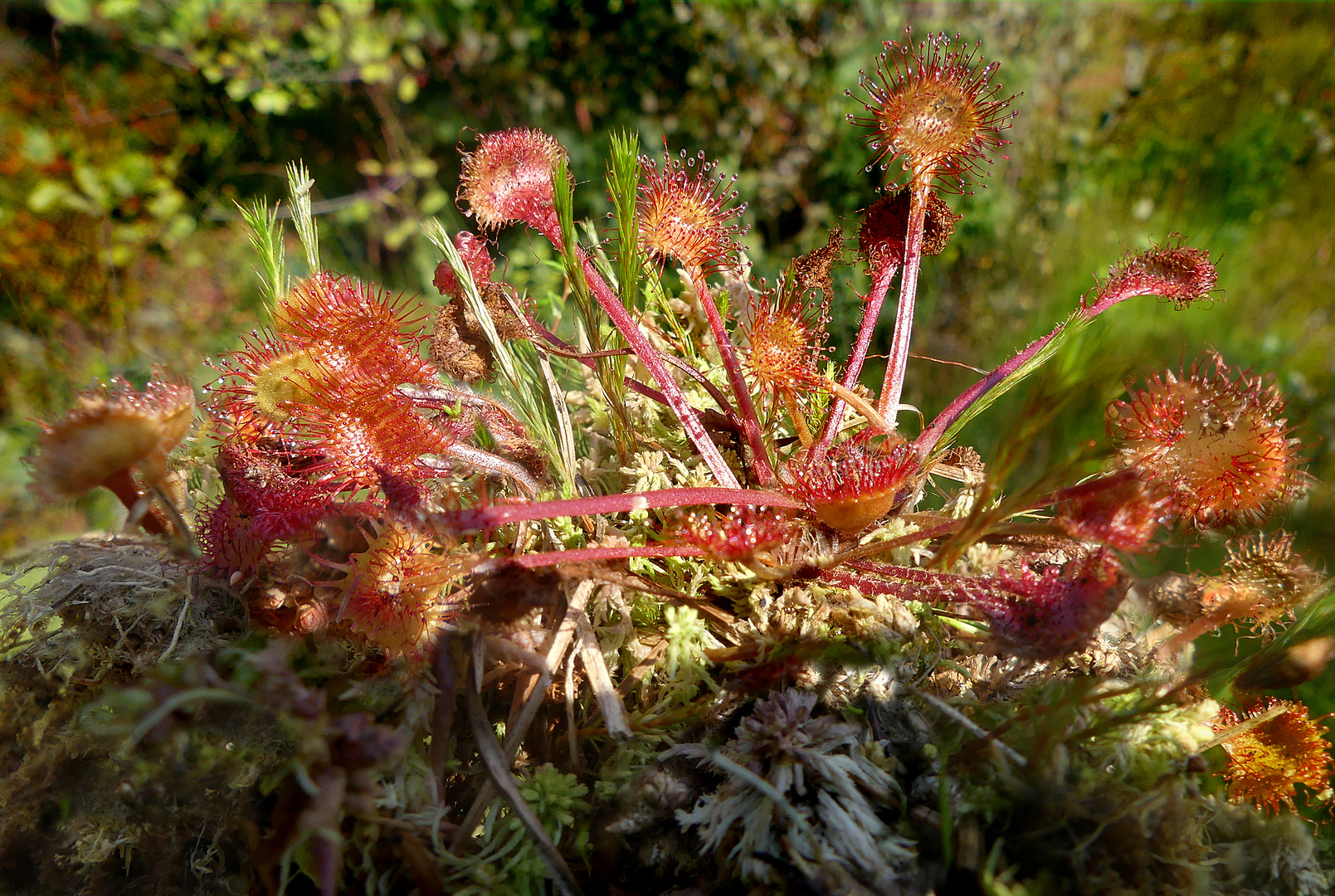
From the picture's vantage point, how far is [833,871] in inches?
21.6

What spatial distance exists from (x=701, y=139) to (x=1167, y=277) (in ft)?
5.89

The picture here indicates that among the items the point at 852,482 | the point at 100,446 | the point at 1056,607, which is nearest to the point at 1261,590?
the point at 1056,607

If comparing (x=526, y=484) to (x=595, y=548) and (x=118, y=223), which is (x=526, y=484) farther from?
(x=118, y=223)

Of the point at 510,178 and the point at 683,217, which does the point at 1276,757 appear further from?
the point at 510,178

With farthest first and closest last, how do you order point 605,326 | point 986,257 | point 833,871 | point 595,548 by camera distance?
1. point 986,257
2. point 605,326
3. point 595,548
4. point 833,871

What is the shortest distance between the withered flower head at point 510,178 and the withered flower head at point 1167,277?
656 millimetres

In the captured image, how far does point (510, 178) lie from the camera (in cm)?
84

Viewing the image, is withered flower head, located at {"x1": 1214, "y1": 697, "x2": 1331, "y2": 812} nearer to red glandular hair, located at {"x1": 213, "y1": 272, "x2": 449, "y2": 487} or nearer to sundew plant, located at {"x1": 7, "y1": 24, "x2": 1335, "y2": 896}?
sundew plant, located at {"x1": 7, "y1": 24, "x2": 1335, "y2": 896}

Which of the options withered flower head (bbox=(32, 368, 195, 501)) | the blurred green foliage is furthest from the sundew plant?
the blurred green foliage

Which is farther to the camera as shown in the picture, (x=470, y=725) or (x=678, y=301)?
(x=678, y=301)

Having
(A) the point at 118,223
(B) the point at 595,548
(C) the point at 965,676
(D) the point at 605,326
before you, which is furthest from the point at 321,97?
(C) the point at 965,676

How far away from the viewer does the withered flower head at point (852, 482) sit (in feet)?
2.31

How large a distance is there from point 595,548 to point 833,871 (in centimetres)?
34

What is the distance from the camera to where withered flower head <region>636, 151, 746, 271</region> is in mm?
800
